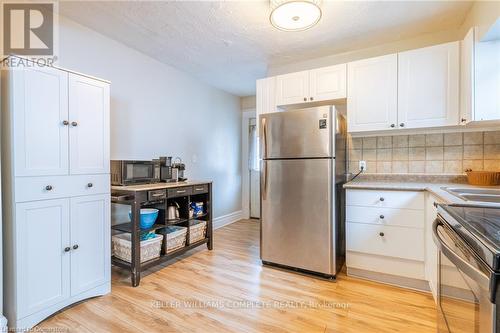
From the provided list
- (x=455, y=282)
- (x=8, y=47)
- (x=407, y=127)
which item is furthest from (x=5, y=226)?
(x=407, y=127)

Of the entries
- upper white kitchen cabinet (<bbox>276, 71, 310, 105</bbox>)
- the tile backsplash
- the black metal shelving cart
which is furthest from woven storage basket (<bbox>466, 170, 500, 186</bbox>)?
the black metal shelving cart

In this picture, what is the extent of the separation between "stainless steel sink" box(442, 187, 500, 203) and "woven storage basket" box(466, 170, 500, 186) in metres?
0.31

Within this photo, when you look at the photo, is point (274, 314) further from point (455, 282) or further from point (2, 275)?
point (2, 275)

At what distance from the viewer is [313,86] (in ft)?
8.33

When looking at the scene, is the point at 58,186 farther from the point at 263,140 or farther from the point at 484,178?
the point at 484,178

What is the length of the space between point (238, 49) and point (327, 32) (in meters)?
0.93

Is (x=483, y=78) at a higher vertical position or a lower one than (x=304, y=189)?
higher

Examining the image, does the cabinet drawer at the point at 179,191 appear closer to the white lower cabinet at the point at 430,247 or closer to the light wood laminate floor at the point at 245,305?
the light wood laminate floor at the point at 245,305

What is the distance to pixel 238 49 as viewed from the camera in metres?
2.67

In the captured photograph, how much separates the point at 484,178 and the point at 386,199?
0.78 m

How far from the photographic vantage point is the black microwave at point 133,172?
7.30 feet

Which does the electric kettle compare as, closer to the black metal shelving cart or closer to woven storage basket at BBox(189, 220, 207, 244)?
the black metal shelving cart

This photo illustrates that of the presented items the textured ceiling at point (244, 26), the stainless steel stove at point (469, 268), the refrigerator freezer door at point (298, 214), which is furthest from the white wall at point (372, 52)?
the stainless steel stove at point (469, 268)

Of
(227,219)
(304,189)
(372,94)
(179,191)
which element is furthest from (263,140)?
(227,219)
